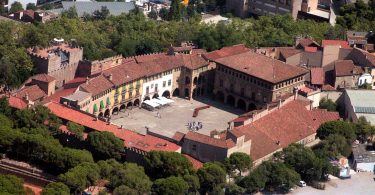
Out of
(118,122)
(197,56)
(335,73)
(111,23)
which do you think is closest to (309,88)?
(335,73)

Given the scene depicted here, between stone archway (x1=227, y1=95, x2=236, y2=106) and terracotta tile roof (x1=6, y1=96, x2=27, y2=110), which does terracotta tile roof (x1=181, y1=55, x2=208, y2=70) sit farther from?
terracotta tile roof (x1=6, y1=96, x2=27, y2=110)

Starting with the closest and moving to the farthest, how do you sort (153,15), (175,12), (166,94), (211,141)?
(211,141) < (166,94) < (175,12) < (153,15)

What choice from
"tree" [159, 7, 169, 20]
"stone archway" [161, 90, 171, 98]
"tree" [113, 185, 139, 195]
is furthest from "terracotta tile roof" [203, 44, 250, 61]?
"tree" [113, 185, 139, 195]

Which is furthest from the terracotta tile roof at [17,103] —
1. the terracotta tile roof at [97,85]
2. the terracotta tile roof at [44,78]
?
the terracotta tile roof at [97,85]

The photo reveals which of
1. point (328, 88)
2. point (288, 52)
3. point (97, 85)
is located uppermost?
point (288, 52)

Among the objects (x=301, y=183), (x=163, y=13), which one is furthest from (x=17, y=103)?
(x=163, y=13)

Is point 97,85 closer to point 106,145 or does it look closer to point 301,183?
point 106,145
